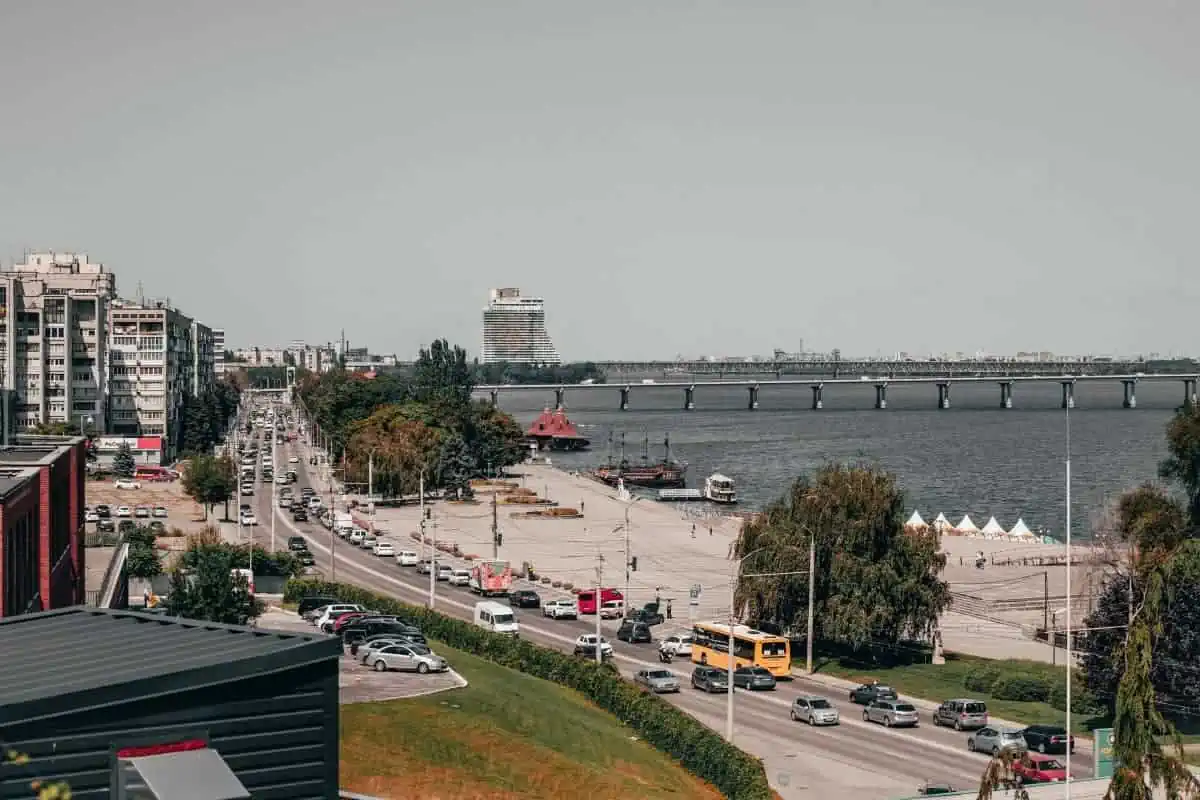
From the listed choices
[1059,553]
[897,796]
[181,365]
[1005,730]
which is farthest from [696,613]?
[181,365]

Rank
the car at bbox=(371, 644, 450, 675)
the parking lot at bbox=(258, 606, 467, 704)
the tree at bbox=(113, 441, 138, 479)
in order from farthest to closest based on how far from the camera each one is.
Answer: the tree at bbox=(113, 441, 138, 479), the car at bbox=(371, 644, 450, 675), the parking lot at bbox=(258, 606, 467, 704)

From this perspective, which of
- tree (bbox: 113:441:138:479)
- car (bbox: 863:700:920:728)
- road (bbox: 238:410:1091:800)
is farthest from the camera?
tree (bbox: 113:441:138:479)

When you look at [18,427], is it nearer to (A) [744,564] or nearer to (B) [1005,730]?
(A) [744,564]

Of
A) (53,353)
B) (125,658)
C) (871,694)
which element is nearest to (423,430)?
(53,353)

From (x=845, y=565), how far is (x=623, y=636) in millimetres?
8953

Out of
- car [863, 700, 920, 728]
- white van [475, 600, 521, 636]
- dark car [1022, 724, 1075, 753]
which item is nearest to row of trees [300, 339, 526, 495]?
white van [475, 600, 521, 636]

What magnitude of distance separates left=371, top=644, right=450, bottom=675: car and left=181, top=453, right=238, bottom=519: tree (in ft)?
191

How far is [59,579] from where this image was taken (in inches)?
1821

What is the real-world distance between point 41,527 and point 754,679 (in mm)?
21543

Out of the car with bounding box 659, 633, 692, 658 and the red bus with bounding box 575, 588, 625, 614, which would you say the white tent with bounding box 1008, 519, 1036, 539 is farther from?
the car with bounding box 659, 633, 692, 658

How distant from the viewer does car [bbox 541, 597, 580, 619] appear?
62.8 meters

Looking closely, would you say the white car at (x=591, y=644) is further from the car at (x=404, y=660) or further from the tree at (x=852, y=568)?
the car at (x=404, y=660)

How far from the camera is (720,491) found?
137250 millimetres

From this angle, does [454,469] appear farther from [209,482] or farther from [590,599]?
[590,599]
